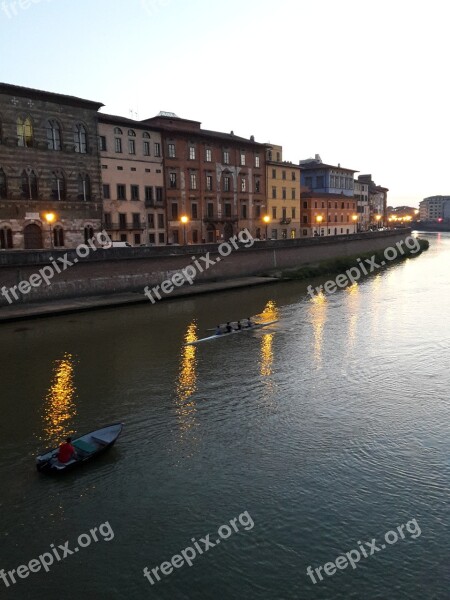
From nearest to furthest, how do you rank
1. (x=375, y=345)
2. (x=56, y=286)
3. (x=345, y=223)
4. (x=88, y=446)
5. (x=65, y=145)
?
(x=88, y=446), (x=375, y=345), (x=56, y=286), (x=65, y=145), (x=345, y=223)

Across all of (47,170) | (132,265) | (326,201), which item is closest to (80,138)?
(47,170)

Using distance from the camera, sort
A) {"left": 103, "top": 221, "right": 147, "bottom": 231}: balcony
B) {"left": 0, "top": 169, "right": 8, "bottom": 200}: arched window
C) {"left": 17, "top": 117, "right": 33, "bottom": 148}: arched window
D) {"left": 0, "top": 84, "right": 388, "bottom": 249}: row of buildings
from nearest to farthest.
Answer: {"left": 0, "top": 169, "right": 8, "bottom": 200}: arched window < {"left": 17, "top": 117, "right": 33, "bottom": 148}: arched window < {"left": 0, "top": 84, "right": 388, "bottom": 249}: row of buildings < {"left": 103, "top": 221, "right": 147, "bottom": 231}: balcony

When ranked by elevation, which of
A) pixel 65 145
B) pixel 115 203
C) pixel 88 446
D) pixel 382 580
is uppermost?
→ pixel 65 145

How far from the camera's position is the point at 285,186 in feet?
253

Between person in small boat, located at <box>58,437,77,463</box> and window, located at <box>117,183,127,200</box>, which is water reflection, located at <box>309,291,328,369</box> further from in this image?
window, located at <box>117,183,127,200</box>

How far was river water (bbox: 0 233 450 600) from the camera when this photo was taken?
10109 millimetres

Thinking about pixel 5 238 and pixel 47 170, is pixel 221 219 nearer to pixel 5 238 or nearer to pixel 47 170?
pixel 47 170

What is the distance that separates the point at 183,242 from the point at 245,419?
44.9 meters

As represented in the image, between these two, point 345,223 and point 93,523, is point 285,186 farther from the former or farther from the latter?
point 93,523

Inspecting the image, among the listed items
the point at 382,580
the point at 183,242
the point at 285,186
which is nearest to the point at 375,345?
the point at 382,580

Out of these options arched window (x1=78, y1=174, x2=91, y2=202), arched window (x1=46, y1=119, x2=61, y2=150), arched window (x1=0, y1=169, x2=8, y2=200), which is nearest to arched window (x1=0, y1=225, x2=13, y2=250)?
arched window (x1=0, y1=169, x2=8, y2=200)

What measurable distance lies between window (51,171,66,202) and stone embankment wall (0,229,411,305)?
393 inches

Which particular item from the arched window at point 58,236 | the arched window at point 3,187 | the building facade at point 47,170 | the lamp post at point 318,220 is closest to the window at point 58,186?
the building facade at point 47,170

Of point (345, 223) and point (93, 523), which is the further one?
point (345, 223)
